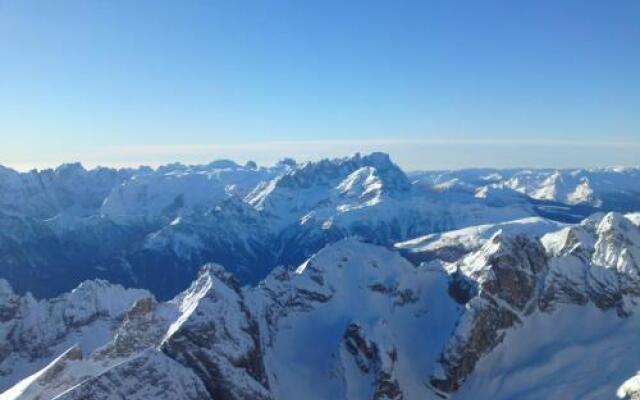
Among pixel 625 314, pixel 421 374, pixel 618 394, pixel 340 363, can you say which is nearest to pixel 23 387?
pixel 340 363

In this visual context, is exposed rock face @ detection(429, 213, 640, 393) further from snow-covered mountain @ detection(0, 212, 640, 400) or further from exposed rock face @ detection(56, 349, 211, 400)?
exposed rock face @ detection(56, 349, 211, 400)

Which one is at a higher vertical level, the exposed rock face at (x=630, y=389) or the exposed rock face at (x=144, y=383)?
the exposed rock face at (x=144, y=383)

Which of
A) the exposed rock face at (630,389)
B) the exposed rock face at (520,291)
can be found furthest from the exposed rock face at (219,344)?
the exposed rock face at (630,389)

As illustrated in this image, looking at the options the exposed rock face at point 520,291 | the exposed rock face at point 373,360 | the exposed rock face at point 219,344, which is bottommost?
the exposed rock face at point 373,360

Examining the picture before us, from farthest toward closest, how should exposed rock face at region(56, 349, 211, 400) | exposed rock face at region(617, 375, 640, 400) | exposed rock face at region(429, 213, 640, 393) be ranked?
exposed rock face at region(429, 213, 640, 393) < exposed rock face at region(617, 375, 640, 400) < exposed rock face at region(56, 349, 211, 400)

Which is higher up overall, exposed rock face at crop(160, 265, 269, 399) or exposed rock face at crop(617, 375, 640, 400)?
exposed rock face at crop(160, 265, 269, 399)

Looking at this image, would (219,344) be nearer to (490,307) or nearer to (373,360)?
(373,360)


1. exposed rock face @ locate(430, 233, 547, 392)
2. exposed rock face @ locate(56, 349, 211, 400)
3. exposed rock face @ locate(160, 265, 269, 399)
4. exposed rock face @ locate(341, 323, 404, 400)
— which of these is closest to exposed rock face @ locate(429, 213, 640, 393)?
exposed rock face @ locate(430, 233, 547, 392)

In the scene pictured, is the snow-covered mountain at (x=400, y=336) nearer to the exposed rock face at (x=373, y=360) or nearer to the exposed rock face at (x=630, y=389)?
the exposed rock face at (x=373, y=360)

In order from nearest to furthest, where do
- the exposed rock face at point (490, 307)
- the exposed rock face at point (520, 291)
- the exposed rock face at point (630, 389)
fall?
1. the exposed rock face at point (630, 389)
2. the exposed rock face at point (490, 307)
3. the exposed rock face at point (520, 291)

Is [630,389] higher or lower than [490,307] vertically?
lower

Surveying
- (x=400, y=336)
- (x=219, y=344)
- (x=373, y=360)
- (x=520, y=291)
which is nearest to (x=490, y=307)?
(x=520, y=291)
